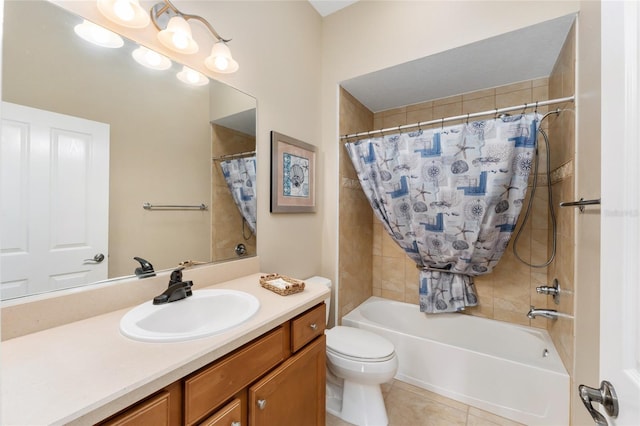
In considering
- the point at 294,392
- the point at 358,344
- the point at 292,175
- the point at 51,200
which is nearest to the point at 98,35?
the point at 51,200

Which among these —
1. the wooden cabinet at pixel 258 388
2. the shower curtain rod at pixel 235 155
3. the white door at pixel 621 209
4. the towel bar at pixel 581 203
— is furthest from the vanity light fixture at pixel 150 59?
the towel bar at pixel 581 203

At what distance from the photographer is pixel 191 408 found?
2.22 ft

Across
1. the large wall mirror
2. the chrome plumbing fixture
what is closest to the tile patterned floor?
the chrome plumbing fixture

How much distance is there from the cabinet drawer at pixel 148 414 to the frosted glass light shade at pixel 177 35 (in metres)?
1.32

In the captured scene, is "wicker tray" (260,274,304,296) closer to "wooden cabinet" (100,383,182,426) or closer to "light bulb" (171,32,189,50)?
"wooden cabinet" (100,383,182,426)

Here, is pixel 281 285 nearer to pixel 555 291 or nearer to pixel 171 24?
pixel 171 24

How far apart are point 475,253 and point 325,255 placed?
114 cm

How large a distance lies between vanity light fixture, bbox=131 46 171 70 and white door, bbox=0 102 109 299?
0.34 m

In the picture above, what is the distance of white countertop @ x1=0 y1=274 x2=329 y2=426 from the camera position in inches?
19.9

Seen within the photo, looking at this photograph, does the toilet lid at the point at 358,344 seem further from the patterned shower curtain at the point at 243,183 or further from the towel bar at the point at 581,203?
the towel bar at the point at 581,203

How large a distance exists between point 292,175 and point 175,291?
3.46 ft

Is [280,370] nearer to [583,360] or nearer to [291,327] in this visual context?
[291,327]

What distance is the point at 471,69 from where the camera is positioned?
6.10 feet

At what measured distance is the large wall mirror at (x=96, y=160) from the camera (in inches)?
31.8
